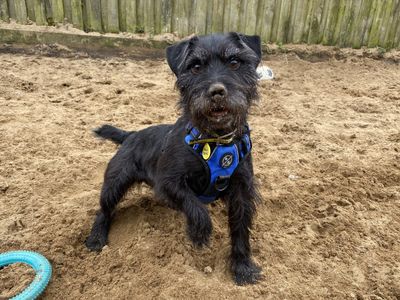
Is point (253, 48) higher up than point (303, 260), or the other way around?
point (253, 48)

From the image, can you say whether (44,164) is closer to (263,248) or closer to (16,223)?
(16,223)

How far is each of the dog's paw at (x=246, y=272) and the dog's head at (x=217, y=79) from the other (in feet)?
3.41

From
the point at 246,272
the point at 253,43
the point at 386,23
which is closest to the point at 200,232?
the point at 246,272

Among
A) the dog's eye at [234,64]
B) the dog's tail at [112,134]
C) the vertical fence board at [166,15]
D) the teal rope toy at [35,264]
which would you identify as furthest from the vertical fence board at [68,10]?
the teal rope toy at [35,264]

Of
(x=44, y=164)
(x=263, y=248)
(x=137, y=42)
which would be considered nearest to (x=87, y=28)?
(x=137, y=42)

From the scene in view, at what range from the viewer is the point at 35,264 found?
303 cm

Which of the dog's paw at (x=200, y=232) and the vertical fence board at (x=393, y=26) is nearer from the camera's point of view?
the dog's paw at (x=200, y=232)

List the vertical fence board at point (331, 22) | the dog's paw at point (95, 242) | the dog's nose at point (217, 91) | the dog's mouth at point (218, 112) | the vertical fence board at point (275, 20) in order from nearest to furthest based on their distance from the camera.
→ the dog's nose at point (217, 91)
the dog's mouth at point (218, 112)
the dog's paw at point (95, 242)
the vertical fence board at point (275, 20)
the vertical fence board at point (331, 22)

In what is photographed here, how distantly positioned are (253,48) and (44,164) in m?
2.70

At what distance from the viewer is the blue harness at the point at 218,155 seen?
3012 millimetres

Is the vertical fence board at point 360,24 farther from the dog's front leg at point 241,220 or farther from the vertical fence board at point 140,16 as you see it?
the dog's front leg at point 241,220

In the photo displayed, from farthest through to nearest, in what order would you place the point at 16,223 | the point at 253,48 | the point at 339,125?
the point at 339,125, the point at 16,223, the point at 253,48

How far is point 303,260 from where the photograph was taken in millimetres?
3256

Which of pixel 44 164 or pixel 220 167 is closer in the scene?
pixel 220 167
